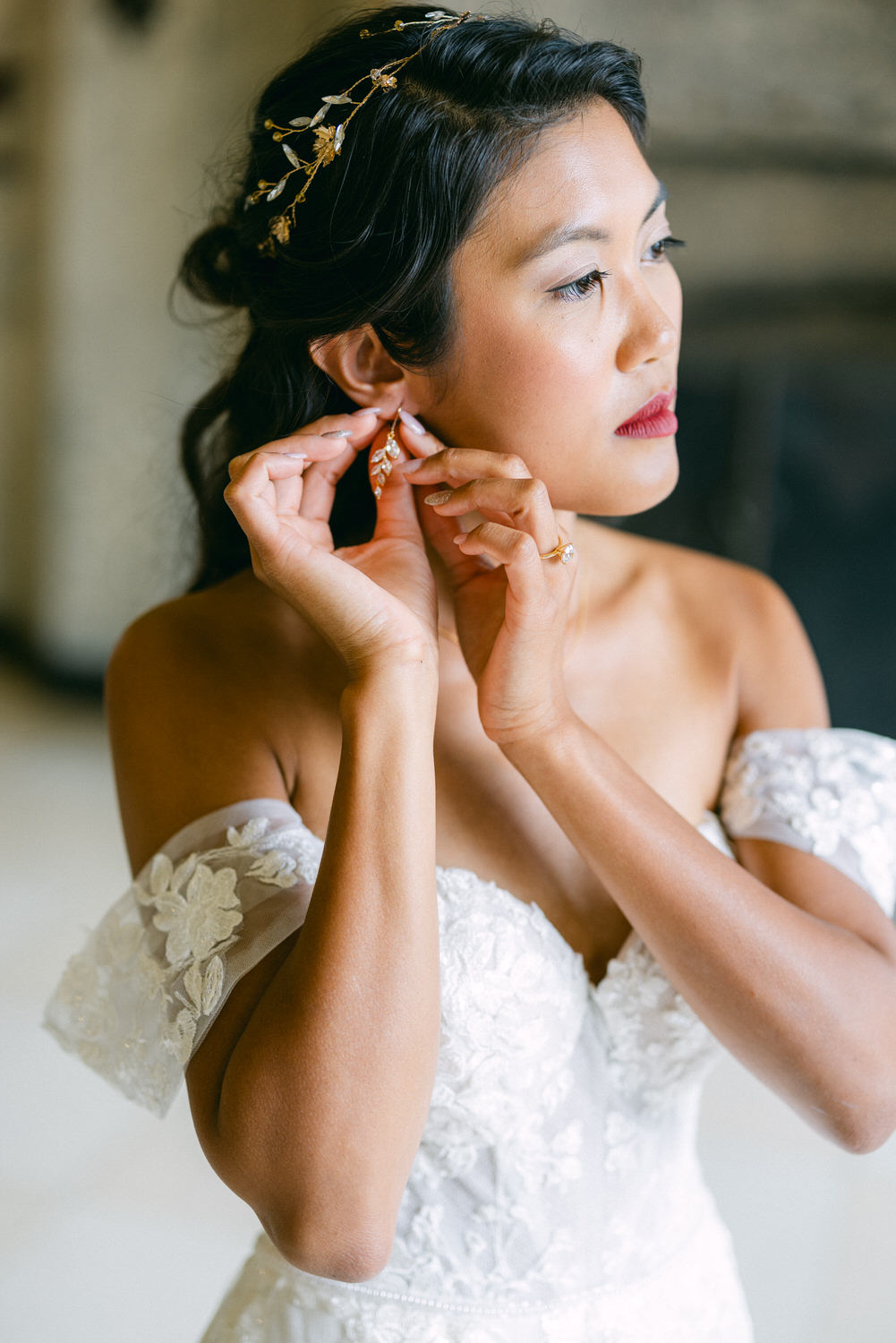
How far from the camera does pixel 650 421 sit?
1.24 metres

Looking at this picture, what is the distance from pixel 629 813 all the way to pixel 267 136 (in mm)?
854

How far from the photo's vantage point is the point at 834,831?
1.29 meters

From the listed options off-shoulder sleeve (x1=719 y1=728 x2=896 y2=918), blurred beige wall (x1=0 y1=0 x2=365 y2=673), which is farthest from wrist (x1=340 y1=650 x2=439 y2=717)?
blurred beige wall (x1=0 y1=0 x2=365 y2=673)

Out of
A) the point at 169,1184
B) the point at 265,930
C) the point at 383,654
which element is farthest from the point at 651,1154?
the point at 169,1184

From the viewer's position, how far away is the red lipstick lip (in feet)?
4.05

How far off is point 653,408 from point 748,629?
384mm

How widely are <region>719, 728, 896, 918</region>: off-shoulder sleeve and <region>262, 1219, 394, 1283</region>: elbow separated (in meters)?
0.62

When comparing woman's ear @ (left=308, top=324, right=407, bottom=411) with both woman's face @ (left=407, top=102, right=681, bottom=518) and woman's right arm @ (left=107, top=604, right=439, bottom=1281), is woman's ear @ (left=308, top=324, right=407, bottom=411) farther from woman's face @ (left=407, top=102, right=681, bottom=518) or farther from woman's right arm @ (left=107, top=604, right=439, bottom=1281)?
woman's right arm @ (left=107, top=604, right=439, bottom=1281)

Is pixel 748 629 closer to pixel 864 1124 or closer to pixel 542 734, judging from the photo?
pixel 542 734

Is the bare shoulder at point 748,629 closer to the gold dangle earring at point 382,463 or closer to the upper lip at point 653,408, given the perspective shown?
the upper lip at point 653,408

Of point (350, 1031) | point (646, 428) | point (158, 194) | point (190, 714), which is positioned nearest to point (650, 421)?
point (646, 428)

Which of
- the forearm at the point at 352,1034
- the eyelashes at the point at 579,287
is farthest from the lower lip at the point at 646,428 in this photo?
the forearm at the point at 352,1034

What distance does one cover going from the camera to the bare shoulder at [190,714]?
1178 mm

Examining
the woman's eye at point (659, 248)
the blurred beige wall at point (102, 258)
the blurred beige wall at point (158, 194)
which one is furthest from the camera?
the blurred beige wall at point (102, 258)
